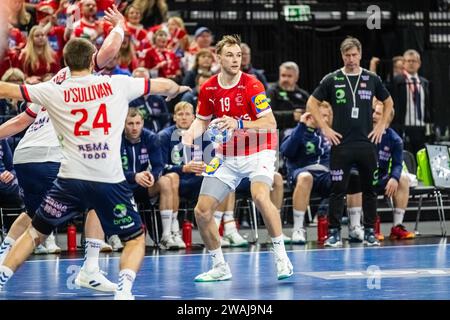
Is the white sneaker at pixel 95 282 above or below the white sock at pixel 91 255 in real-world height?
below

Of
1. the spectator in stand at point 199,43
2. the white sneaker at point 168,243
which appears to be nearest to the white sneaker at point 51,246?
the white sneaker at point 168,243

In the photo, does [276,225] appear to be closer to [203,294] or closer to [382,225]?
[203,294]

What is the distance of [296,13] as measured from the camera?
20.1m

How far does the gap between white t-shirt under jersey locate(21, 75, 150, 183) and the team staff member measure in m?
5.90

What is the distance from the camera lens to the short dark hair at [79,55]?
28.7ft

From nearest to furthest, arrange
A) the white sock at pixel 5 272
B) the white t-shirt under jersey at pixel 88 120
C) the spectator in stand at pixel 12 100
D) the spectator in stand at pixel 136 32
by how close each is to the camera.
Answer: the white t-shirt under jersey at pixel 88 120 → the white sock at pixel 5 272 → the spectator in stand at pixel 12 100 → the spectator in stand at pixel 136 32

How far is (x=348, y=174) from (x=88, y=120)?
250 inches

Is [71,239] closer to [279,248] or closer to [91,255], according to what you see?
[91,255]

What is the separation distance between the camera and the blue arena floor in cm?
946

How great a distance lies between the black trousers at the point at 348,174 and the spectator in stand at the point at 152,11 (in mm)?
5799

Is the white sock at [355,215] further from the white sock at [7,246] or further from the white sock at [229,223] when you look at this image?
the white sock at [7,246]

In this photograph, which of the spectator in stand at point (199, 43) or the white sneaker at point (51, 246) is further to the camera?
the spectator in stand at point (199, 43)

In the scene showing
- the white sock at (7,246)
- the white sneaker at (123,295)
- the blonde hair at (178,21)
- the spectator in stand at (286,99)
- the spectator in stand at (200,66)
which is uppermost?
the blonde hair at (178,21)

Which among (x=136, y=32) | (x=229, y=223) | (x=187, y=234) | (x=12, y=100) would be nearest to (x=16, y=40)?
(x=136, y=32)
